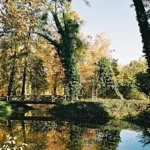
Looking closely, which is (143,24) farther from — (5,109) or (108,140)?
(5,109)

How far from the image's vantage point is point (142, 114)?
1297 inches

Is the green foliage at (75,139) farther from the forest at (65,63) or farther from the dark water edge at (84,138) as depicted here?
the forest at (65,63)

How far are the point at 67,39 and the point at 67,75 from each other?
4.43 meters

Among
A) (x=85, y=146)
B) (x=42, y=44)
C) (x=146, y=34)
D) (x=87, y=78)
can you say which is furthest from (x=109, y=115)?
(x=87, y=78)

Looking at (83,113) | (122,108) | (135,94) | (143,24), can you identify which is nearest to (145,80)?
(143,24)

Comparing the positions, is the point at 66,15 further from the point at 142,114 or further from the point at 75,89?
the point at 142,114

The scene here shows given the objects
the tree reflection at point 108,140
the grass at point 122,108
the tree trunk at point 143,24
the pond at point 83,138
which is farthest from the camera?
the grass at point 122,108

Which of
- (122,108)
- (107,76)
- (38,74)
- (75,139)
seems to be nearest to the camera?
(75,139)

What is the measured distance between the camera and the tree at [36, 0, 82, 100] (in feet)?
145

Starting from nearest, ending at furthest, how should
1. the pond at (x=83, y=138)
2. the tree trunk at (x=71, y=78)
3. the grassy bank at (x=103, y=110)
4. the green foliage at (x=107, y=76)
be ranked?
the pond at (x=83, y=138) < the grassy bank at (x=103, y=110) < the tree trunk at (x=71, y=78) < the green foliage at (x=107, y=76)

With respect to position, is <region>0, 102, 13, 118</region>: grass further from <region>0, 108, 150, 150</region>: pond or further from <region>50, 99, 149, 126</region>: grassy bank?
<region>0, 108, 150, 150</region>: pond

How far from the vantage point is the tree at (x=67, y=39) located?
44.1 metres

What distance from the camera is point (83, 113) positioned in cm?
3600

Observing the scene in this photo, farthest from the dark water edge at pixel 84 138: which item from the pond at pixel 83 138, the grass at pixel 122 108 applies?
the grass at pixel 122 108
